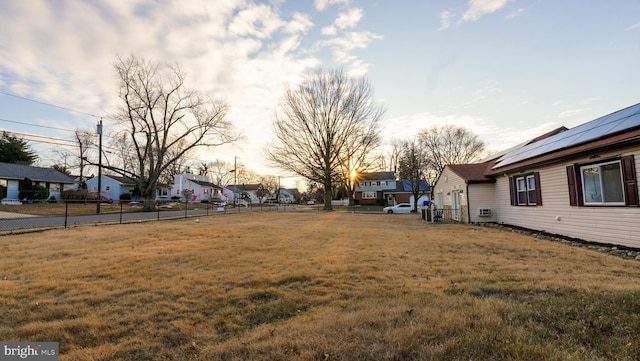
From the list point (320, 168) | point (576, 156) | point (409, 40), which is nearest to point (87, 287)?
point (409, 40)

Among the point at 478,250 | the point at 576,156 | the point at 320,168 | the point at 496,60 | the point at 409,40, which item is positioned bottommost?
the point at 478,250

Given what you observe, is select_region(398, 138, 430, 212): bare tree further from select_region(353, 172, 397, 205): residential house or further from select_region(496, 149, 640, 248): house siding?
select_region(496, 149, 640, 248): house siding

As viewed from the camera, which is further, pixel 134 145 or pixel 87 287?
pixel 134 145

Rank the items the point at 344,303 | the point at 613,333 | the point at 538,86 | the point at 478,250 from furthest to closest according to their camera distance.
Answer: the point at 538,86, the point at 478,250, the point at 344,303, the point at 613,333

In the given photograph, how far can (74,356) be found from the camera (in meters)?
2.77

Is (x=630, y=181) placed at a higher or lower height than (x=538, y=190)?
higher

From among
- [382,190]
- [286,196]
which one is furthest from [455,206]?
[286,196]

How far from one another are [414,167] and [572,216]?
26.4 m

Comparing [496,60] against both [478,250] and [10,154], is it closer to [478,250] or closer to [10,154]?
[478,250]

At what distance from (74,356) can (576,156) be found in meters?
13.4

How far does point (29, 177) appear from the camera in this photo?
34031mm

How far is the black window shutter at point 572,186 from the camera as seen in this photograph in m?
10.1

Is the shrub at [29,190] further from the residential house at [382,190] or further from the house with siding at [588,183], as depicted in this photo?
the house with siding at [588,183]

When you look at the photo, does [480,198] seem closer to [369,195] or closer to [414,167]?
[414,167]
